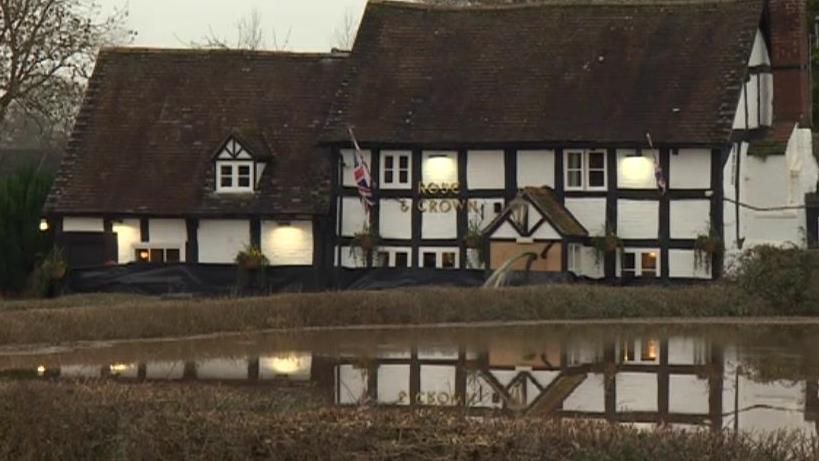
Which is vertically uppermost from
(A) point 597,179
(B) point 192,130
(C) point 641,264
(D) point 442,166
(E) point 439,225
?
(B) point 192,130

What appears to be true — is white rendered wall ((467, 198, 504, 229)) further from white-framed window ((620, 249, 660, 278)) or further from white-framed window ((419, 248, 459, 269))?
white-framed window ((620, 249, 660, 278))

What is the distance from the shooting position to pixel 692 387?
83.4ft

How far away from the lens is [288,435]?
52.8 feet

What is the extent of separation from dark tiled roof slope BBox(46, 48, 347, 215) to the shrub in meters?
13.5

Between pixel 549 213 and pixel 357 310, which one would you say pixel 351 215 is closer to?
pixel 549 213

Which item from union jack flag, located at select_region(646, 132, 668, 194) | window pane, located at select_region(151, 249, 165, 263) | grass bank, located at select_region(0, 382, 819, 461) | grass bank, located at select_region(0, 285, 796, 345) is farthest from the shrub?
grass bank, located at select_region(0, 382, 819, 461)

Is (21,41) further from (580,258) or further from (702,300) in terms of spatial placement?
(702,300)

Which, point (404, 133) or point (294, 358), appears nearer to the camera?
point (294, 358)

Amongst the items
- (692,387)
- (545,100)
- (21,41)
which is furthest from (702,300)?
(21,41)

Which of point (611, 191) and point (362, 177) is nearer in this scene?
point (362, 177)

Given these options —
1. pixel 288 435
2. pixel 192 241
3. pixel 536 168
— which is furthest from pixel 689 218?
pixel 288 435

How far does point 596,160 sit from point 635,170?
3.83 ft

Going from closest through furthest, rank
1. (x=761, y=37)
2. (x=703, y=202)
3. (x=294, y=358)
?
(x=294, y=358) → (x=703, y=202) → (x=761, y=37)

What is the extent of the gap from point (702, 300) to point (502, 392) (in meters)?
15.8
